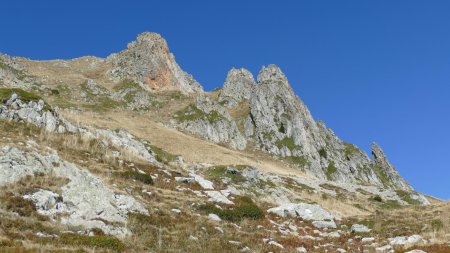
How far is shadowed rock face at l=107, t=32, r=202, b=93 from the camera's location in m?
128

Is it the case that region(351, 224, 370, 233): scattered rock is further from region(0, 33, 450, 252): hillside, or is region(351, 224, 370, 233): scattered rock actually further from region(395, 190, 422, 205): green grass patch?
region(395, 190, 422, 205): green grass patch

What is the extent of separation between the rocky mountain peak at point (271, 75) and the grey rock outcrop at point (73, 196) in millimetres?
125725

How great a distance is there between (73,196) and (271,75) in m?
135

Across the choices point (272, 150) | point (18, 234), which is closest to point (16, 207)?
point (18, 234)

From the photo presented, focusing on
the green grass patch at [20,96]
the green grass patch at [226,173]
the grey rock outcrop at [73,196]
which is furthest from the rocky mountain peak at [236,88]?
the grey rock outcrop at [73,196]

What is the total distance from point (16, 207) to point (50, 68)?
4733 inches

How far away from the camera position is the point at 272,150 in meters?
120

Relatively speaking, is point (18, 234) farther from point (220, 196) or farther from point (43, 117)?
point (43, 117)

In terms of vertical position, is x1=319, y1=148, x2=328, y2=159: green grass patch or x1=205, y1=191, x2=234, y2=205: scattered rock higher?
x1=319, y1=148, x2=328, y2=159: green grass patch

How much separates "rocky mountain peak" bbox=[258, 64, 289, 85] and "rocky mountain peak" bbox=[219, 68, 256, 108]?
4.29m

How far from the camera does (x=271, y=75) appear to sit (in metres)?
153

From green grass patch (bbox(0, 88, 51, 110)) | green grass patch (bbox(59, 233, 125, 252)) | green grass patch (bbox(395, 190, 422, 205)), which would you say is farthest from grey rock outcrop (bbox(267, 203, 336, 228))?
green grass patch (bbox(395, 190, 422, 205))

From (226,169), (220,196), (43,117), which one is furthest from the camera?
(226,169)

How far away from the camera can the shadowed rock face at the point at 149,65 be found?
128m
